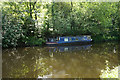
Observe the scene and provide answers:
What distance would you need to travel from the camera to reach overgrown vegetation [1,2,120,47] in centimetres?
1448

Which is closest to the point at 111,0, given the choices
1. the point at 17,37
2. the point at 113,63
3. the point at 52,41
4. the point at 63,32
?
the point at 63,32

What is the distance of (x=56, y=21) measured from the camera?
17172 mm

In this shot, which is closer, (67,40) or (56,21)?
(67,40)

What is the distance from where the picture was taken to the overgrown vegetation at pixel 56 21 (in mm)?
14477

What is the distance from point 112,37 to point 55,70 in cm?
1476

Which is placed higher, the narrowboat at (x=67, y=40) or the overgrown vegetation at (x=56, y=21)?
the overgrown vegetation at (x=56, y=21)

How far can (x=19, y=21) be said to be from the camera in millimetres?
14922

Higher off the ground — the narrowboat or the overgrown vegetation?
the overgrown vegetation

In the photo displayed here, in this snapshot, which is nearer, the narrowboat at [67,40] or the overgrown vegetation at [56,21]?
the overgrown vegetation at [56,21]

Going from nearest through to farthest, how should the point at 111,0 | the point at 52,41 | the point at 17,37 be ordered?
the point at 17,37 → the point at 52,41 → the point at 111,0

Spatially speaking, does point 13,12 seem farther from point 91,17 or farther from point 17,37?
point 91,17

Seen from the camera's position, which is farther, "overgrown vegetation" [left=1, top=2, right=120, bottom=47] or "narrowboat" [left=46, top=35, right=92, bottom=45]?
"narrowboat" [left=46, top=35, right=92, bottom=45]

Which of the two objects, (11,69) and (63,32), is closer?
(11,69)

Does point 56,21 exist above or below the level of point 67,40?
above
